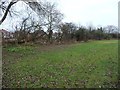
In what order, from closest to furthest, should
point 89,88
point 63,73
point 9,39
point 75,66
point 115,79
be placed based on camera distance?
point 89,88 → point 115,79 → point 63,73 → point 75,66 → point 9,39

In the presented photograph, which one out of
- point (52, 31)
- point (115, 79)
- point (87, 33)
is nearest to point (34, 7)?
point (52, 31)

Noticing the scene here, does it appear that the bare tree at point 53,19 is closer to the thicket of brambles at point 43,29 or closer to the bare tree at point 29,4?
the thicket of brambles at point 43,29

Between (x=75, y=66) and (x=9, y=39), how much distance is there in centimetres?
1330

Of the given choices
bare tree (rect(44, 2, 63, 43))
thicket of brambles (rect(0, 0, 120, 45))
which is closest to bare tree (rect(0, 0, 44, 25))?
thicket of brambles (rect(0, 0, 120, 45))

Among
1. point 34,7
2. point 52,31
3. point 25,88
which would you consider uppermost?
point 34,7

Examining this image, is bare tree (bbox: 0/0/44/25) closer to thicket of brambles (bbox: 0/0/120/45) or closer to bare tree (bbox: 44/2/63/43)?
thicket of brambles (bbox: 0/0/120/45)

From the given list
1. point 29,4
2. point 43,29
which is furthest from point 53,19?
point 29,4

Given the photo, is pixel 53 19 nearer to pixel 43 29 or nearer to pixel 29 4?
pixel 43 29

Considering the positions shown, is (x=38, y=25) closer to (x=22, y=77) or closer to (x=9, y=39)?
(x=9, y=39)

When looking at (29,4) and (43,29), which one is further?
(43,29)

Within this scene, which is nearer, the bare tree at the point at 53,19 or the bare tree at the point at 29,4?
the bare tree at the point at 29,4

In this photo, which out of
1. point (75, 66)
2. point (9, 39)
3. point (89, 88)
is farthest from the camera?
point (9, 39)

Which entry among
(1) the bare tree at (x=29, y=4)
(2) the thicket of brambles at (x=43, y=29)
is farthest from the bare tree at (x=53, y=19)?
(1) the bare tree at (x=29, y=4)

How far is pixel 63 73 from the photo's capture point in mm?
8219
